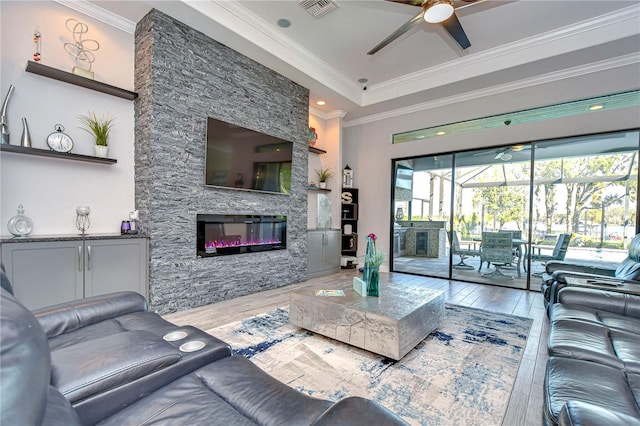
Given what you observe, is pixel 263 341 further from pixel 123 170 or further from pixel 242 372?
pixel 123 170

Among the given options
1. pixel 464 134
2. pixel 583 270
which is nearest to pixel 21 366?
pixel 583 270

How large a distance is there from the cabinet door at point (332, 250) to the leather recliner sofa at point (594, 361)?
3734 millimetres

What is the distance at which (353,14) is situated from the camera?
3.49 meters

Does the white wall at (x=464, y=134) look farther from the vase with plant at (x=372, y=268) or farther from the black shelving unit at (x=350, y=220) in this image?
the vase with plant at (x=372, y=268)

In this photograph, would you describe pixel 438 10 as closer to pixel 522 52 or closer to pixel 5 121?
pixel 522 52

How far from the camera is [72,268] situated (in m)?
2.66

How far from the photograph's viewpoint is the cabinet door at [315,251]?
5172 mm

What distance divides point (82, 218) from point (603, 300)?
4.77 meters

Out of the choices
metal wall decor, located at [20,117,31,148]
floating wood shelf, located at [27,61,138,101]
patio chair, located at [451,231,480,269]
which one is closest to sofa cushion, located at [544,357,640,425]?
patio chair, located at [451,231,480,269]

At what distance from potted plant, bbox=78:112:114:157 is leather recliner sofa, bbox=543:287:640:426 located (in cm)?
405

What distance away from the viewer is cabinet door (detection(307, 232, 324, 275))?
5.17m

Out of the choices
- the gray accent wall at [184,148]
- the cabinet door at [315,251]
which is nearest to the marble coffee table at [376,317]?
the gray accent wall at [184,148]

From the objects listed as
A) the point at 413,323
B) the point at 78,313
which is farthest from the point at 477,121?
the point at 78,313

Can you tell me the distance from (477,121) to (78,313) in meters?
5.72
